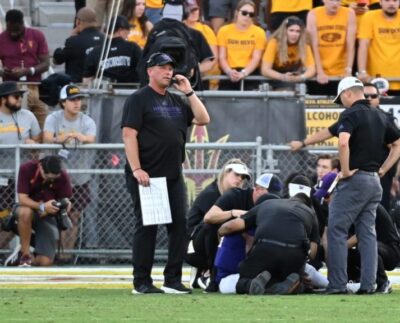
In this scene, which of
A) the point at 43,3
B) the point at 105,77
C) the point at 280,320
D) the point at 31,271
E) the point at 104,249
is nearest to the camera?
the point at 280,320

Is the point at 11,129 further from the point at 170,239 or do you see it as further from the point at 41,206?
the point at 170,239

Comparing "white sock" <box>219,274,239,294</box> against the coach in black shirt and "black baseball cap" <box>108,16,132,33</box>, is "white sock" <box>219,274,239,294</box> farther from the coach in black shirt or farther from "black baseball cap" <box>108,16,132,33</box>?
"black baseball cap" <box>108,16,132,33</box>

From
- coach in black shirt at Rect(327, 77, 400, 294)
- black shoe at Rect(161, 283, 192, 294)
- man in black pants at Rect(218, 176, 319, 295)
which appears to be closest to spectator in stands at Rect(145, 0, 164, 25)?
coach in black shirt at Rect(327, 77, 400, 294)

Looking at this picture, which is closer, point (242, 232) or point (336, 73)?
point (242, 232)

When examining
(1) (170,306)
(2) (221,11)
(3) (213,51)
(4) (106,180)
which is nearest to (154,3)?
(2) (221,11)

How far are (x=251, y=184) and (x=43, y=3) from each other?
6293 millimetres

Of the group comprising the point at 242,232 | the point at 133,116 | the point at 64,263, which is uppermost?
the point at 133,116

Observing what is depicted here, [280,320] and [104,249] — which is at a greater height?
[280,320]

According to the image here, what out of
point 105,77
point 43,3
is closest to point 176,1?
point 105,77

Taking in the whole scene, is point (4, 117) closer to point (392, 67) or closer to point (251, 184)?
point (251, 184)

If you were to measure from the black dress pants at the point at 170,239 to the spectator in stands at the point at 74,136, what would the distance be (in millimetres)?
4396

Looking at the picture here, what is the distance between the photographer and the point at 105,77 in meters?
18.5

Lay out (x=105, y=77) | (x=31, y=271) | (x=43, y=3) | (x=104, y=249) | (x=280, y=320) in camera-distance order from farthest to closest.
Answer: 1. (x=43, y=3)
2. (x=105, y=77)
3. (x=104, y=249)
4. (x=31, y=271)
5. (x=280, y=320)

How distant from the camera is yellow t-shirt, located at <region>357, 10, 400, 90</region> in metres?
18.8
